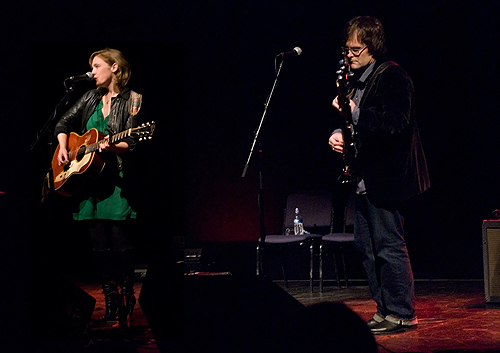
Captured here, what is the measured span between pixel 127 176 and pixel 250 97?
2.68 m

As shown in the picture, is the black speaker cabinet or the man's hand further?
the black speaker cabinet

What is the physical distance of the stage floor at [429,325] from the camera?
292 cm

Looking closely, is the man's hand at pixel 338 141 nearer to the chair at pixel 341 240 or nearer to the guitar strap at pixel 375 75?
the guitar strap at pixel 375 75

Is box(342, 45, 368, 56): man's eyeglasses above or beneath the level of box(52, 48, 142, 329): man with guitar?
above

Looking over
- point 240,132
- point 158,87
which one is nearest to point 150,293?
point 158,87

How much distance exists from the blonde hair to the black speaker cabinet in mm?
2631

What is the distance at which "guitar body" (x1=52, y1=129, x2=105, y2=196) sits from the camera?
3598mm

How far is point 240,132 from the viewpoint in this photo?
6.11 m

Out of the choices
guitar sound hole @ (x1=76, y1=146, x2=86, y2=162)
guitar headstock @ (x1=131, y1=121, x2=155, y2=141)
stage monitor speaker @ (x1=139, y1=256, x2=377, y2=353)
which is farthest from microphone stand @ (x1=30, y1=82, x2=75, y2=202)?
stage monitor speaker @ (x1=139, y1=256, x2=377, y2=353)

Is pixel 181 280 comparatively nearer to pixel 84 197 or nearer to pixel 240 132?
pixel 84 197

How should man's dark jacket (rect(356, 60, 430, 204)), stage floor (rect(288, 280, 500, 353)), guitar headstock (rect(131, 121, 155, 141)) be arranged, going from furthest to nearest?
guitar headstock (rect(131, 121, 155, 141))
man's dark jacket (rect(356, 60, 430, 204))
stage floor (rect(288, 280, 500, 353))

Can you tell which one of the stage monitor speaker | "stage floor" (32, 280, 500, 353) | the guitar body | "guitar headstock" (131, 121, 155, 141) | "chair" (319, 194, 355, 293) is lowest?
"stage floor" (32, 280, 500, 353)

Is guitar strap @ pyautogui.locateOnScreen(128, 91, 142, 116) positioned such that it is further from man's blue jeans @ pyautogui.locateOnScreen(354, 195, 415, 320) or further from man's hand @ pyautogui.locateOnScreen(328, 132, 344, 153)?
man's blue jeans @ pyautogui.locateOnScreen(354, 195, 415, 320)

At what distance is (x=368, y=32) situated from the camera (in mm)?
3146
